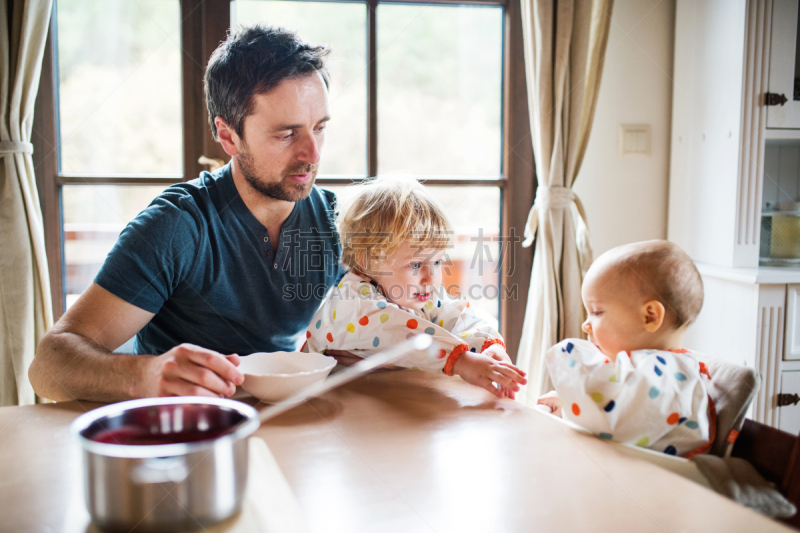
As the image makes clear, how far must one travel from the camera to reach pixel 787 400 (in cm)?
176

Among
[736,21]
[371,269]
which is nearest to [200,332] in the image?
[371,269]

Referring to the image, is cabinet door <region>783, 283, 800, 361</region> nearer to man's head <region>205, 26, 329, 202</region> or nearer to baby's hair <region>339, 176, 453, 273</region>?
baby's hair <region>339, 176, 453, 273</region>

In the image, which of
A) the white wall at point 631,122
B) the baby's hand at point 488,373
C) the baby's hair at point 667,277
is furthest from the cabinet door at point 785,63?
the baby's hand at point 488,373

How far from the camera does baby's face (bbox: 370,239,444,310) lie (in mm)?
1240

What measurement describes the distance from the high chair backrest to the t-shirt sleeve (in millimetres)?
1090

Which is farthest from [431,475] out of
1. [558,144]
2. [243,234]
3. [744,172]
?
[744,172]

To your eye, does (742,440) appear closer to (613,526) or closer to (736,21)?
(613,526)

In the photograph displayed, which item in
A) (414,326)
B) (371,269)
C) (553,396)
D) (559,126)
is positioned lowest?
(553,396)

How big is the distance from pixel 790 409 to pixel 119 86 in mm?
2688

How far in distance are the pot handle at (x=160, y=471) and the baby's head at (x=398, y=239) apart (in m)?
0.81

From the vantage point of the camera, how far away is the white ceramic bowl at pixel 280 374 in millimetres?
817

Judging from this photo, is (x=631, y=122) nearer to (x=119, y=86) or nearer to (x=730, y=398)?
(x=730, y=398)

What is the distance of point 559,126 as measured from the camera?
1.96 m

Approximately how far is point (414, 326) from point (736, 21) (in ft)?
5.27
